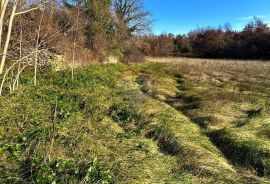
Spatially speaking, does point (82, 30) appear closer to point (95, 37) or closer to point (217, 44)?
point (95, 37)

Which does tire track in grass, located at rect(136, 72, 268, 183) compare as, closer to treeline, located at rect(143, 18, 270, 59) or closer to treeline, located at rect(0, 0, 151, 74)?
treeline, located at rect(0, 0, 151, 74)

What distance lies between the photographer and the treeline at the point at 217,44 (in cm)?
5453

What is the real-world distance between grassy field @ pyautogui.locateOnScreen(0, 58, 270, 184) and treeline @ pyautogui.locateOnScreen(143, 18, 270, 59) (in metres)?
39.9

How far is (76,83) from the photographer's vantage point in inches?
688

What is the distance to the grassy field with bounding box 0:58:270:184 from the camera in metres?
7.38

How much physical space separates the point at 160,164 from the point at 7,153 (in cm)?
334

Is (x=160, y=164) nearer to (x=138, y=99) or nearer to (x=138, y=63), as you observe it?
(x=138, y=99)

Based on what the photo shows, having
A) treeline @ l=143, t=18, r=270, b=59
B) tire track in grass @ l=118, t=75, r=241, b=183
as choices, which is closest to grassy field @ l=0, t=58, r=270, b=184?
tire track in grass @ l=118, t=75, r=241, b=183

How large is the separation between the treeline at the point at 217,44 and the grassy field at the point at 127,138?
39943 mm

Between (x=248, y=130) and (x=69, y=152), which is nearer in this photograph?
(x=69, y=152)

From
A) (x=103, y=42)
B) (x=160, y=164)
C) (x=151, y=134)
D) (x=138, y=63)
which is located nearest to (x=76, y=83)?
(x=151, y=134)

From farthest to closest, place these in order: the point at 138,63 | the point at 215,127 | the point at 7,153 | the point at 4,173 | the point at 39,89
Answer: the point at 138,63 → the point at 39,89 → the point at 215,127 → the point at 7,153 → the point at 4,173

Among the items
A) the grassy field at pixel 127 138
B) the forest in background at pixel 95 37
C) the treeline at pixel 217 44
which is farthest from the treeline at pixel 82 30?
the treeline at pixel 217 44

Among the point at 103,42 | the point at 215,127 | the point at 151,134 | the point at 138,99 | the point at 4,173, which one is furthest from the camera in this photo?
the point at 103,42
